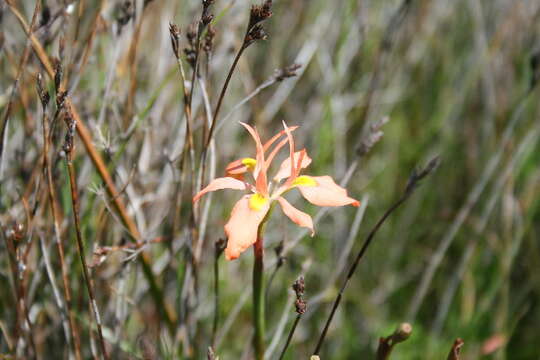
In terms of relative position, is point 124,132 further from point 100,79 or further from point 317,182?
point 317,182

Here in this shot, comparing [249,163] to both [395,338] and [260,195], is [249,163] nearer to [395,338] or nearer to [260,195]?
[260,195]

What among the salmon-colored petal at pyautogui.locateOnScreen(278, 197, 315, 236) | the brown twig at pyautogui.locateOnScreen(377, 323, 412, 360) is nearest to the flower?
the salmon-colored petal at pyautogui.locateOnScreen(278, 197, 315, 236)

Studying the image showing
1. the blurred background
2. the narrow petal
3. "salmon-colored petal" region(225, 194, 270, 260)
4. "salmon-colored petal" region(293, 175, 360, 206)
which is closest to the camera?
"salmon-colored petal" region(225, 194, 270, 260)

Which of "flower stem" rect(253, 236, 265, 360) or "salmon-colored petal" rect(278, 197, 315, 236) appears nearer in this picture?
"salmon-colored petal" rect(278, 197, 315, 236)

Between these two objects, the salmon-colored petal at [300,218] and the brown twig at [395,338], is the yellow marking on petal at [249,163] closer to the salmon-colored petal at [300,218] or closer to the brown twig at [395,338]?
the salmon-colored petal at [300,218]

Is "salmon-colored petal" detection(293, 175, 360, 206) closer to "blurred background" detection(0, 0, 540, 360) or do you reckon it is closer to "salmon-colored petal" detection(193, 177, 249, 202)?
"salmon-colored petal" detection(193, 177, 249, 202)

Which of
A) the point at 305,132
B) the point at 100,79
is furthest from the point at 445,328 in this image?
the point at 100,79

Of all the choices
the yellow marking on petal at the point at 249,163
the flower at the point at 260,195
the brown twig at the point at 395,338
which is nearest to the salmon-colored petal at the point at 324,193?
the flower at the point at 260,195

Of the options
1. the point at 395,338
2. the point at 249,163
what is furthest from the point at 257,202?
the point at 395,338
